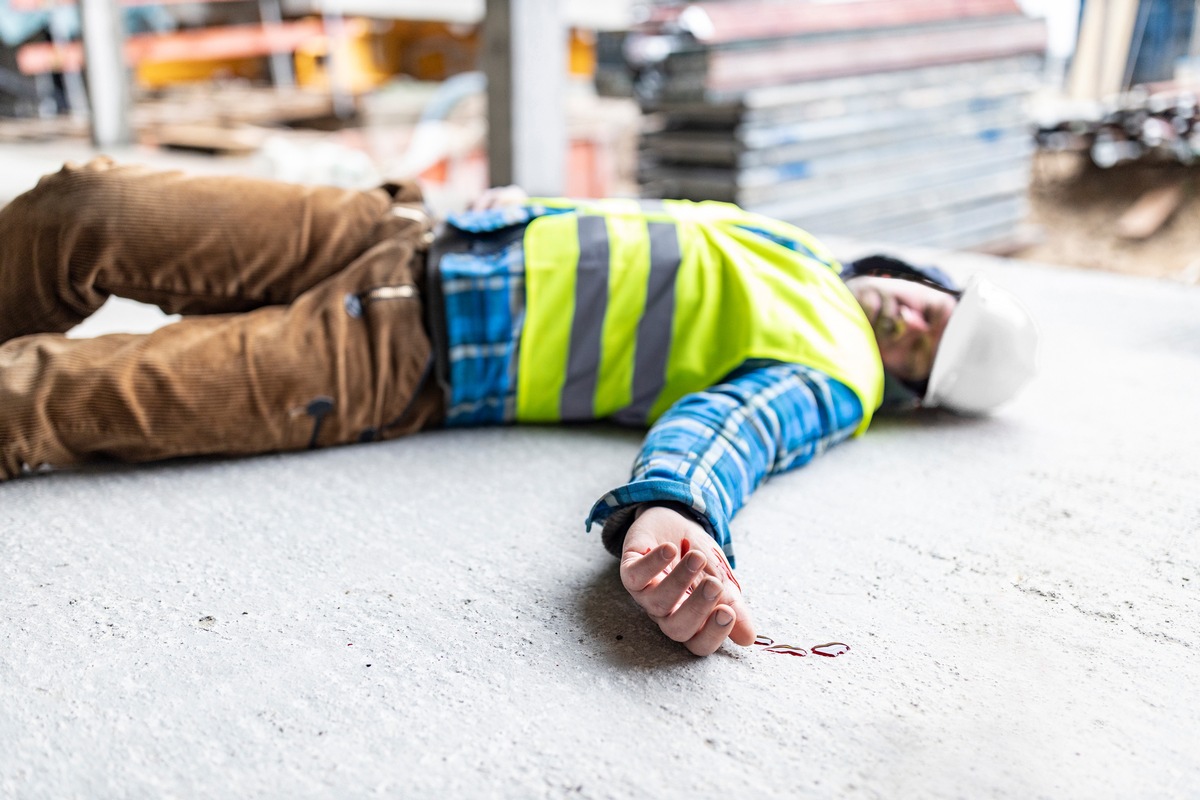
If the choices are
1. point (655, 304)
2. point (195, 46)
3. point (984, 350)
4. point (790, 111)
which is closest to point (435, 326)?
point (655, 304)

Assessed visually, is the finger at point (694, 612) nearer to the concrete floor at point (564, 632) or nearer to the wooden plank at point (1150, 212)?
the concrete floor at point (564, 632)

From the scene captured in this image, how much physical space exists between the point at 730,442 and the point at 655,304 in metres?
0.32

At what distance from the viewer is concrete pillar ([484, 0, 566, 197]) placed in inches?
99.6

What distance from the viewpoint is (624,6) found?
876cm

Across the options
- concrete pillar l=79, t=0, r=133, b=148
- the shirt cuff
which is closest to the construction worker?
the shirt cuff

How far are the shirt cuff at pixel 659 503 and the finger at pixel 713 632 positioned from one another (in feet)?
0.46

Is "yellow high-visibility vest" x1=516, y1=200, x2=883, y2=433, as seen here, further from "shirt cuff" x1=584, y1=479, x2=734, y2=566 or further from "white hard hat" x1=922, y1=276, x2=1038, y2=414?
"shirt cuff" x1=584, y1=479, x2=734, y2=566

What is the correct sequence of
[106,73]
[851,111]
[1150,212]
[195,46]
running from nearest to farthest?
[851,111] < [106,73] < [1150,212] < [195,46]

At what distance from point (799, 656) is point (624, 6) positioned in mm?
8696

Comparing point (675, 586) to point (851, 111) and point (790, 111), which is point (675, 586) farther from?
point (851, 111)

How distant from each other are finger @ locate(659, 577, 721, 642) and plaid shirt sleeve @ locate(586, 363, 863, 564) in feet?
0.44

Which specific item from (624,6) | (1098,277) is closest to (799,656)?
(1098,277)

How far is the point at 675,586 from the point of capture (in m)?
0.90

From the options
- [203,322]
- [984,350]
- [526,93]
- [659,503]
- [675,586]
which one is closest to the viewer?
[675,586]
